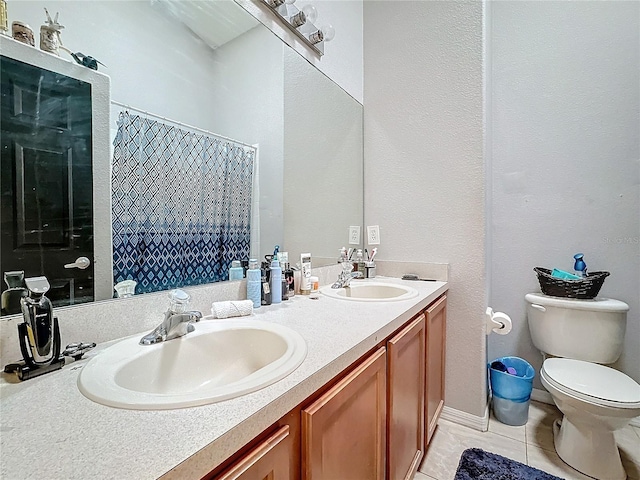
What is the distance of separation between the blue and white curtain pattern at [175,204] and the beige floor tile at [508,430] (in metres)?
1.64

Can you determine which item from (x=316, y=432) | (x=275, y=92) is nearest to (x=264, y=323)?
(x=316, y=432)

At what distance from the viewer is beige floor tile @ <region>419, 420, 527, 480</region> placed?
1.35m

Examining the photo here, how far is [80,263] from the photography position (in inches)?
29.3

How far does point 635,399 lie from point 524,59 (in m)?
1.90

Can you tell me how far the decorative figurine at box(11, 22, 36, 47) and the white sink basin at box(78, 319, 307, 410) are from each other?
71 centimetres

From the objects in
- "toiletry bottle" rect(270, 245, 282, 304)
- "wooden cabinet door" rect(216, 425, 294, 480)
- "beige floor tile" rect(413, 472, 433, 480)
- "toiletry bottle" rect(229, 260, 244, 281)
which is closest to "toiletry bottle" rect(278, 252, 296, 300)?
"toiletry bottle" rect(270, 245, 282, 304)

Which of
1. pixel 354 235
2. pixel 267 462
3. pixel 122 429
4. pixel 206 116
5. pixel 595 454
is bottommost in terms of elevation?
pixel 595 454

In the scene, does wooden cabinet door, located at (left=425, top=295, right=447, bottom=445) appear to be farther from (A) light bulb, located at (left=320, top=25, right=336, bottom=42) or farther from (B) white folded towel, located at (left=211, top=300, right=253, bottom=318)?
(A) light bulb, located at (left=320, top=25, right=336, bottom=42)

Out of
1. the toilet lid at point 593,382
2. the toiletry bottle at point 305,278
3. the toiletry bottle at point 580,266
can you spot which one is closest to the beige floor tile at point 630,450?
the toilet lid at point 593,382

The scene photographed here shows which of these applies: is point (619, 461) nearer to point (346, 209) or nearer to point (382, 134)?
point (346, 209)

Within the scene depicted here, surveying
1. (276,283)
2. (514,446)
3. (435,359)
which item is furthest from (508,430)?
(276,283)

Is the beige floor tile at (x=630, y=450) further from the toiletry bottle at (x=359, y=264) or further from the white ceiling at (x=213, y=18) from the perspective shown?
the white ceiling at (x=213, y=18)

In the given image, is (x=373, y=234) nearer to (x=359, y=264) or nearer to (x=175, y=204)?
(x=359, y=264)

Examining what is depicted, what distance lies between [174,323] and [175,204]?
1.30 ft
